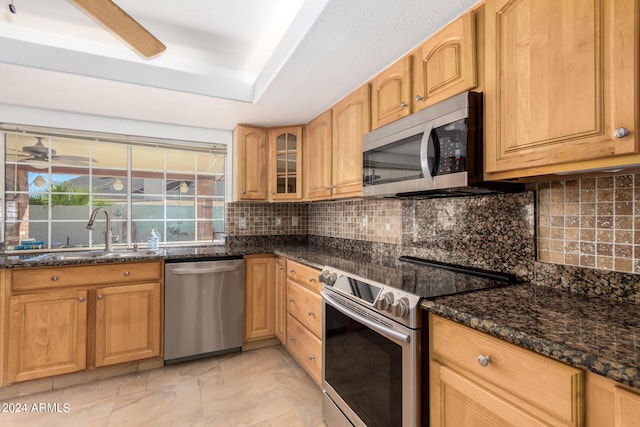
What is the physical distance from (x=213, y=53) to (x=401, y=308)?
210cm

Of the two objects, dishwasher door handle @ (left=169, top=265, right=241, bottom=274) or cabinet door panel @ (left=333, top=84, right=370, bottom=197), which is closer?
cabinet door panel @ (left=333, top=84, right=370, bottom=197)

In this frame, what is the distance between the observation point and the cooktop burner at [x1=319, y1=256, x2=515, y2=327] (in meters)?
1.21

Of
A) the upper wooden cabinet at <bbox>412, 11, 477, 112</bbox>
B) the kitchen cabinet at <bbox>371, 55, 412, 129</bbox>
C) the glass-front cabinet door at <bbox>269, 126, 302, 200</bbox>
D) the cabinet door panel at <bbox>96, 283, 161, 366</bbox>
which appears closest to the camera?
the upper wooden cabinet at <bbox>412, 11, 477, 112</bbox>

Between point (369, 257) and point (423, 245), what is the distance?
48cm

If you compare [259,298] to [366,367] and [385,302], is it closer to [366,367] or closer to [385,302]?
[366,367]

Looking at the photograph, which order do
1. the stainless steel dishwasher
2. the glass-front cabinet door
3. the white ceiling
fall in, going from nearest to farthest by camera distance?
the white ceiling, the stainless steel dishwasher, the glass-front cabinet door

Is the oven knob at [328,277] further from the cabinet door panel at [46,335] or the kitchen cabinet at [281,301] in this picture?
the cabinet door panel at [46,335]

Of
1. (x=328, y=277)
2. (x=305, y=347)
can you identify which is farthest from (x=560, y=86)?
(x=305, y=347)

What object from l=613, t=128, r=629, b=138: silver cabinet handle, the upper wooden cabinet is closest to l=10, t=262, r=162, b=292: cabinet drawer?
the upper wooden cabinet

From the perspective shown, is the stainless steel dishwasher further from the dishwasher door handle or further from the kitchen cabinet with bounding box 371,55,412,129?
the kitchen cabinet with bounding box 371,55,412,129

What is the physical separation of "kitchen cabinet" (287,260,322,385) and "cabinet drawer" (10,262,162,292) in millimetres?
1079

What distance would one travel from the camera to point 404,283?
138 cm

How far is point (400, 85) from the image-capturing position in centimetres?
171

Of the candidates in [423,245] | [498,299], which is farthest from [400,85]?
[498,299]
